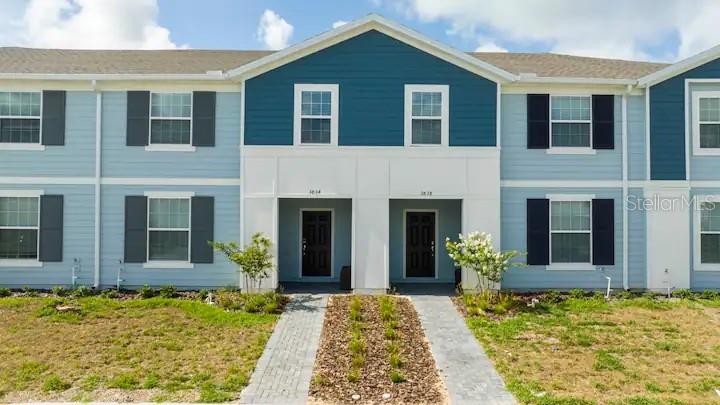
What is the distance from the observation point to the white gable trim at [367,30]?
12742mm

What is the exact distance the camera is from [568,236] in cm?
1334

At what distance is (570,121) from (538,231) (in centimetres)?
317

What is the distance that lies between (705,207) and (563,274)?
436cm

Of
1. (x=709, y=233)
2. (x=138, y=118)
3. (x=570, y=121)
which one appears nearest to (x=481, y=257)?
(x=570, y=121)

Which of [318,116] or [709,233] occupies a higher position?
[318,116]

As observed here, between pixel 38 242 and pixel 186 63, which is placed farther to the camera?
pixel 186 63

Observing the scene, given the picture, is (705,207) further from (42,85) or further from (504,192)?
(42,85)

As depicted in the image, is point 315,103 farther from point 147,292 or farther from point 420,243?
point 147,292

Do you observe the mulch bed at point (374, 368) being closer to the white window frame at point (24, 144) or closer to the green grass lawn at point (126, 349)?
the green grass lawn at point (126, 349)

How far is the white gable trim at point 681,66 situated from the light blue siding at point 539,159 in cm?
131

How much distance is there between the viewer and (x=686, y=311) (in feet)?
37.5

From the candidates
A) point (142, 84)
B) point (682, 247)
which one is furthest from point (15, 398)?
point (682, 247)

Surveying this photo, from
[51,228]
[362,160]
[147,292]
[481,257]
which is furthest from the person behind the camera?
[51,228]

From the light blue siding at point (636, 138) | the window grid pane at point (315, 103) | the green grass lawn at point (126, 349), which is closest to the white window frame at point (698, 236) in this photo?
the light blue siding at point (636, 138)
